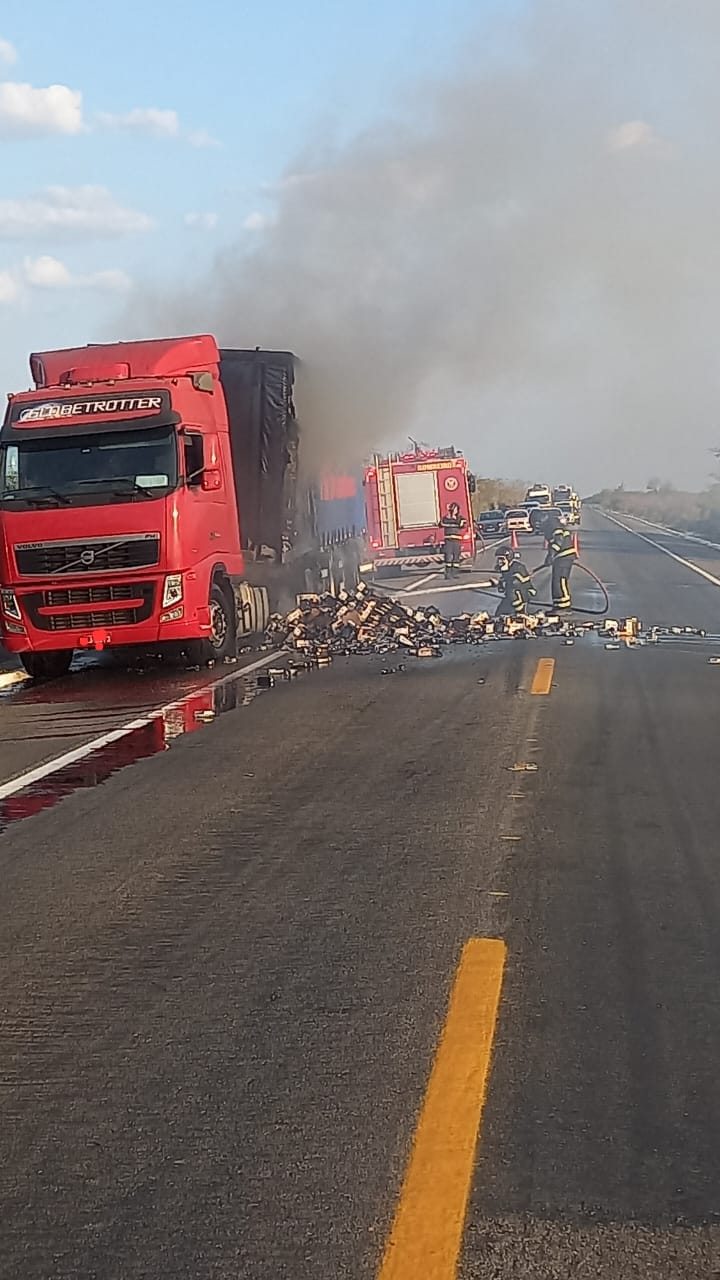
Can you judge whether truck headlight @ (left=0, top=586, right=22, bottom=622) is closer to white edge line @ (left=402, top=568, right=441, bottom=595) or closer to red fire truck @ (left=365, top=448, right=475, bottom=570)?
white edge line @ (left=402, top=568, right=441, bottom=595)

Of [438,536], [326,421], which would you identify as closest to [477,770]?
[326,421]

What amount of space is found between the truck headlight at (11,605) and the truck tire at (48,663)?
0.60 meters

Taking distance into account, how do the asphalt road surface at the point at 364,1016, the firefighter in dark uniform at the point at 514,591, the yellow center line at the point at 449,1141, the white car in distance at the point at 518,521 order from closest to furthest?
the yellow center line at the point at 449,1141 < the asphalt road surface at the point at 364,1016 < the firefighter in dark uniform at the point at 514,591 < the white car in distance at the point at 518,521

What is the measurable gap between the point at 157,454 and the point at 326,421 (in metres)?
8.42

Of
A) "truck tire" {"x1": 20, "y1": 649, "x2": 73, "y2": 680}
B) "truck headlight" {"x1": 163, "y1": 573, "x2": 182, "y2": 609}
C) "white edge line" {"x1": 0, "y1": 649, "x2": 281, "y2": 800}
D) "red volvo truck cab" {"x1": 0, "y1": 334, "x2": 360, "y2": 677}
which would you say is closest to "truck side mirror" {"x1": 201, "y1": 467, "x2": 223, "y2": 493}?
"red volvo truck cab" {"x1": 0, "y1": 334, "x2": 360, "y2": 677}

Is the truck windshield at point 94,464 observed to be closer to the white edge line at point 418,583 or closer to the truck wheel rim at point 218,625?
the truck wheel rim at point 218,625

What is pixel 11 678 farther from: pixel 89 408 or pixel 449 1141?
pixel 449 1141

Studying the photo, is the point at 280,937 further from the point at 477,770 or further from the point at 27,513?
the point at 27,513

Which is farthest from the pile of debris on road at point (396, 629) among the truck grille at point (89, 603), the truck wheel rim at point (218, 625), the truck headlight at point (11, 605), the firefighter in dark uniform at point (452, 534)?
the firefighter in dark uniform at point (452, 534)

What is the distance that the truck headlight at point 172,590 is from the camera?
45.5 ft

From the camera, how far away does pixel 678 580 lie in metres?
29.0

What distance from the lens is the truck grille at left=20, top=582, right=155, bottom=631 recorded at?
544 inches

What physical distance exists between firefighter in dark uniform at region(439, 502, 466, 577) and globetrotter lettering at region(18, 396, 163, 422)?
20.5 m

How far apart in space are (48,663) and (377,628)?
4.87 meters
